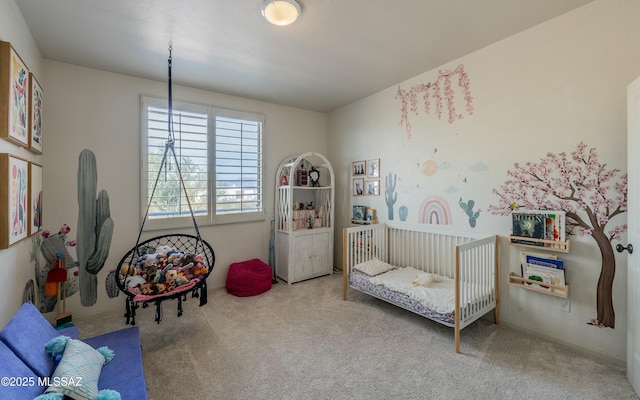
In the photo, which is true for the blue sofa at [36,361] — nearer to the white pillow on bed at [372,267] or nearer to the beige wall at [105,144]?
the beige wall at [105,144]

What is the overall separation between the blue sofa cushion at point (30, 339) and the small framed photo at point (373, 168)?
130 inches

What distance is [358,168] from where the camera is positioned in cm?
398

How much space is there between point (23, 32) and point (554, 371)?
4473mm

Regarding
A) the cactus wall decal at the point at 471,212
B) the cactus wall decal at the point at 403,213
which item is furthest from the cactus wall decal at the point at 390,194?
the cactus wall decal at the point at 471,212

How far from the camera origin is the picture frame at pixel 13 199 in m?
1.58

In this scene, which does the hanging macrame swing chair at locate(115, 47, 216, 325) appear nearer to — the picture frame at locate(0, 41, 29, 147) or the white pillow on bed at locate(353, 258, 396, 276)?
the picture frame at locate(0, 41, 29, 147)

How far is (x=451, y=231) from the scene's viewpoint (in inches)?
114

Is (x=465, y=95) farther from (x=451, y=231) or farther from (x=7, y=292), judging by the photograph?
(x=7, y=292)

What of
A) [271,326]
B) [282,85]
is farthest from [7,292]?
[282,85]

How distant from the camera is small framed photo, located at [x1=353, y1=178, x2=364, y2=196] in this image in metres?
3.94

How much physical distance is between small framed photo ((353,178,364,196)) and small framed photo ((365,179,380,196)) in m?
0.09

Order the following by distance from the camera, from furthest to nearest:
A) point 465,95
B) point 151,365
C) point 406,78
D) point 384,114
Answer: point 384,114 < point 406,78 < point 465,95 < point 151,365

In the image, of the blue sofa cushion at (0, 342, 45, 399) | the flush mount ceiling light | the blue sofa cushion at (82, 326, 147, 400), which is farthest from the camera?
the flush mount ceiling light

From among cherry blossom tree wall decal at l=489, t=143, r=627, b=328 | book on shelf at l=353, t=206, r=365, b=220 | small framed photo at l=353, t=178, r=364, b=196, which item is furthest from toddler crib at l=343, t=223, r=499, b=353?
small framed photo at l=353, t=178, r=364, b=196
